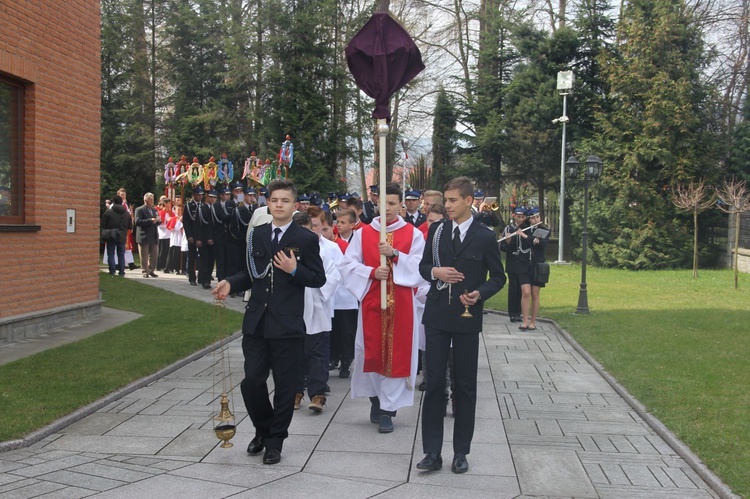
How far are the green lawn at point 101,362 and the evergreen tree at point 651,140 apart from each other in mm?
19295

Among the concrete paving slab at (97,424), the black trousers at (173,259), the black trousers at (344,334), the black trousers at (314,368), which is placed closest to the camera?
the concrete paving slab at (97,424)

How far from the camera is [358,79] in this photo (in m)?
7.39

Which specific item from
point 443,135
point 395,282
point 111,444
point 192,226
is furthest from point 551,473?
point 443,135

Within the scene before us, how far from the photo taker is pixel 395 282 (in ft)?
23.1

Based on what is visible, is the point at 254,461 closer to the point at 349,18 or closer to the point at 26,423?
the point at 26,423

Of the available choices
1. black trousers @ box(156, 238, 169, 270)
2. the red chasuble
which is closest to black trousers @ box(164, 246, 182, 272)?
black trousers @ box(156, 238, 169, 270)

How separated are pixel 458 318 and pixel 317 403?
2373mm

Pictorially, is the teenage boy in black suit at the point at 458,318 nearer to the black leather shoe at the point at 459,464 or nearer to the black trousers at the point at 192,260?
the black leather shoe at the point at 459,464

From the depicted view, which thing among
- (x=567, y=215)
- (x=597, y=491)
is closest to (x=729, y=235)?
(x=567, y=215)

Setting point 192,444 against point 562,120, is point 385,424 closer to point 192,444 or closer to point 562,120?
point 192,444

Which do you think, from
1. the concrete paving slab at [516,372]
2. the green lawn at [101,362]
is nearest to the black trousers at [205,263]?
the green lawn at [101,362]

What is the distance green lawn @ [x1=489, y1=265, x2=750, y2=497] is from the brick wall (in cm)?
794

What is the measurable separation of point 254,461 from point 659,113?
87.2 ft

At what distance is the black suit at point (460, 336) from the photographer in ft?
18.7
